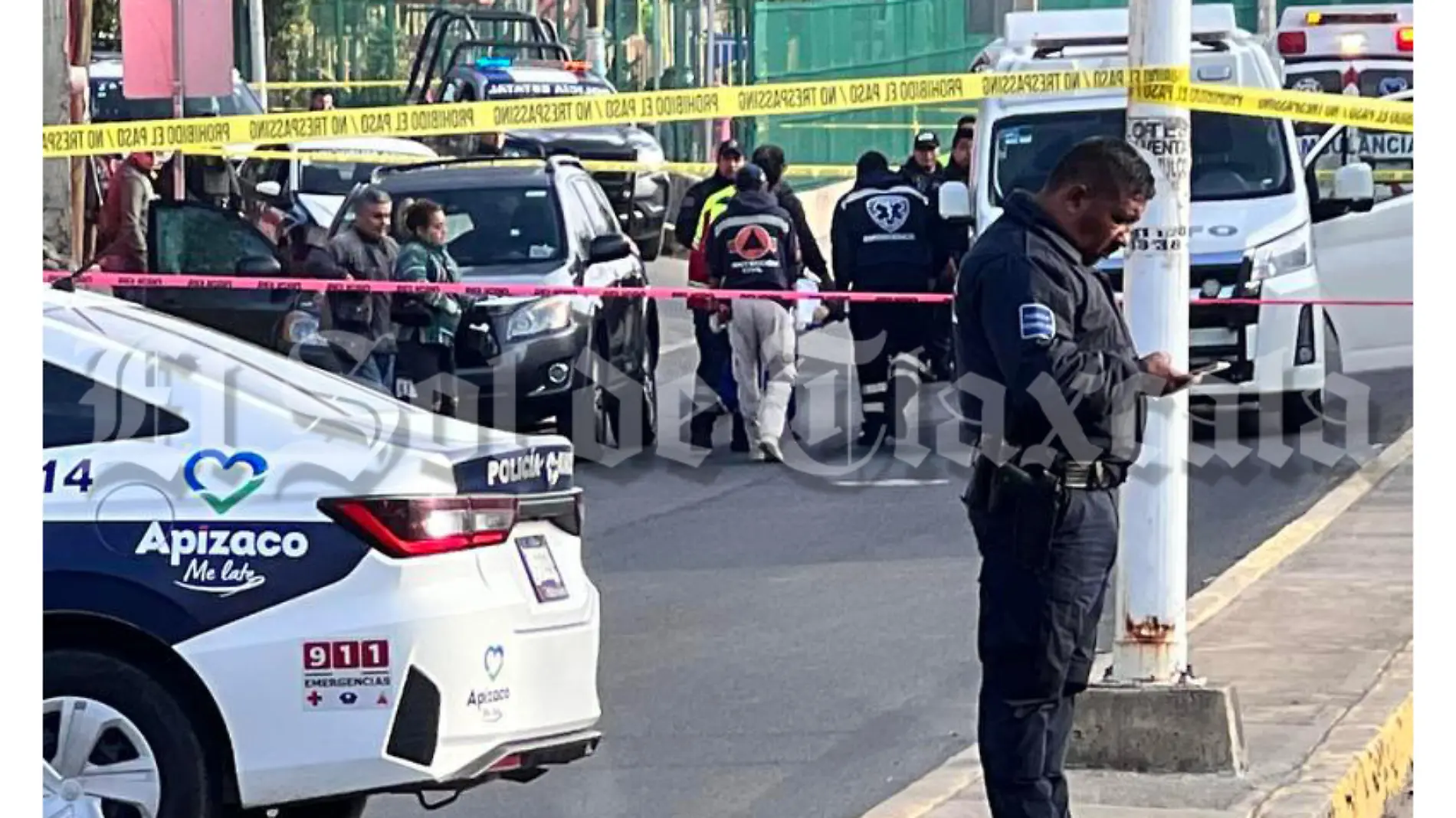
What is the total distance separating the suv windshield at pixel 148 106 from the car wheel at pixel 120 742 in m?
16.5

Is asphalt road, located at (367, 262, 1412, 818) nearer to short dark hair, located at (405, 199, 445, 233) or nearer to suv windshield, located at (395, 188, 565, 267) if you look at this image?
suv windshield, located at (395, 188, 565, 267)

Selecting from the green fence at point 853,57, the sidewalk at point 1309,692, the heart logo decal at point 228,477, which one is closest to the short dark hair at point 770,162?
the sidewalk at point 1309,692

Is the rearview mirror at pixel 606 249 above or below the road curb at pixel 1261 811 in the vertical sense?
above

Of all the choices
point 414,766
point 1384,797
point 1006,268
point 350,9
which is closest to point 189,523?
point 414,766

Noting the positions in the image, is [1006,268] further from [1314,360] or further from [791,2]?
[791,2]

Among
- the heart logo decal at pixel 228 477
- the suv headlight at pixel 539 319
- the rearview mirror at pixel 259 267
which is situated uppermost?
the rearview mirror at pixel 259 267

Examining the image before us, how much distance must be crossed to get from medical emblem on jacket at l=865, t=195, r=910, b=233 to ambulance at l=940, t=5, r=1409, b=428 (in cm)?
30

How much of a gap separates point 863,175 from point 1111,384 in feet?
33.6

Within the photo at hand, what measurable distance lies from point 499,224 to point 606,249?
28.0 inches

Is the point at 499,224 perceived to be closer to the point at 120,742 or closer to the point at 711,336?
the point at 711,336

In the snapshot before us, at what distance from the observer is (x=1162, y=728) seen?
282 inches

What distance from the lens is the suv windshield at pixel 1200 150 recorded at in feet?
50.9

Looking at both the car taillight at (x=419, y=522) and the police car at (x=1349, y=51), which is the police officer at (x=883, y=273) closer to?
the car taillight at (x=419, y=522)

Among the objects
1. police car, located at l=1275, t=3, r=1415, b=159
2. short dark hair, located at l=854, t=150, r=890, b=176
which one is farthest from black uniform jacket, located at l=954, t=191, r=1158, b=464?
police car, located at l=1275, t=3, r=1415, b=159
